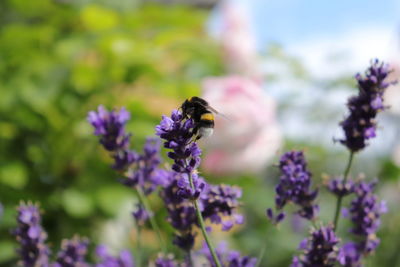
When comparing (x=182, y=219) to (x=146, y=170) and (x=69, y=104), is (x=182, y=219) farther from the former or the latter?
(x=69, y=104)

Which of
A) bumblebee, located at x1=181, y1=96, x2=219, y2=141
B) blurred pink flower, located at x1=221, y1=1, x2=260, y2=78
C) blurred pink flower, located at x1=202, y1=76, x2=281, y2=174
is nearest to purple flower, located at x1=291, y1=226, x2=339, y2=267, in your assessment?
bumblebee, located at x1=181, y1=96, x2=219, y2=141

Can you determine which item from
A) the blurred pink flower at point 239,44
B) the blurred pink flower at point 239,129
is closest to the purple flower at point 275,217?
the blurred pink flower at point 239,129

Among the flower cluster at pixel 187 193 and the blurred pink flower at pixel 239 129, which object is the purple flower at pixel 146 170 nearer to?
the flower cluster at pixel 187 193

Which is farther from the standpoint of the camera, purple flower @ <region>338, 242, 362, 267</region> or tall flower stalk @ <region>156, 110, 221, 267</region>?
purple flower @ <region>338, 242, 362, 267</region>

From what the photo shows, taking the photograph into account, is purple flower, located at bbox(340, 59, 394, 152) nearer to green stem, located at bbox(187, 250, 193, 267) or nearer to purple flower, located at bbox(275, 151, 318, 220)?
purple flower, located at bbox(275, 151, 318, 220)

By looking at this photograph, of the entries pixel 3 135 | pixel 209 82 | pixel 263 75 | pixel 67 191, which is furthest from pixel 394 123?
pixel 3 135

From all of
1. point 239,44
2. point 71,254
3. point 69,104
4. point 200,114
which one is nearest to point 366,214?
point 200,114
